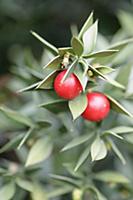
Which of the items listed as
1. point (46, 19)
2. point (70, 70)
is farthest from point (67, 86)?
point (46, 19)

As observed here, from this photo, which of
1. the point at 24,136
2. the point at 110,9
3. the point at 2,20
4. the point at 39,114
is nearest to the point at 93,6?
the point at 110,9

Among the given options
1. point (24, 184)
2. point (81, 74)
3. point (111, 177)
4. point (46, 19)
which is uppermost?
point (81, 74)

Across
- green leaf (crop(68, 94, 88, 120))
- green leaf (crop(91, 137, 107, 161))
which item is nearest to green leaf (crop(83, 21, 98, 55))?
green leaf (crop(68, 94, 88, 120))

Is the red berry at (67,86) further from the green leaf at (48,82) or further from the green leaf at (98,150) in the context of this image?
the green leaf at (98,150)

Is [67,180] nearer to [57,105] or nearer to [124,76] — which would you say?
[57,105]

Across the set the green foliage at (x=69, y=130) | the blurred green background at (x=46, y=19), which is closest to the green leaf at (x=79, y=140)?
the green foliage at (x=69, y=130)

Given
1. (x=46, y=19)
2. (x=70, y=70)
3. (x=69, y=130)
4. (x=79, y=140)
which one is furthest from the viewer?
(x=46, y=19)
